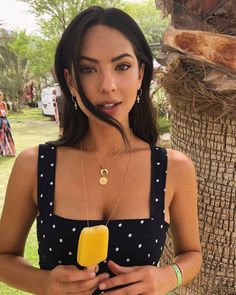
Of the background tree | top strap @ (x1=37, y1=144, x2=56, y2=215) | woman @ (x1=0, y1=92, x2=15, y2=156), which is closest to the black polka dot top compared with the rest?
top strap @ (x1=37, y1=144, x2=56, y2=215)

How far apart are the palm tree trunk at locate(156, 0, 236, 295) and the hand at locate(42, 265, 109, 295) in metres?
0.91

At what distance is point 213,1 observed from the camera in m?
1.72

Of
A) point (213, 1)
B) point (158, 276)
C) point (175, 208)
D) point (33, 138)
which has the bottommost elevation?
point (33, 138)

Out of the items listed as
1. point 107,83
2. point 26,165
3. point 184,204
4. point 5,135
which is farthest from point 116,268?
point 5,135

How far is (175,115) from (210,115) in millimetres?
271

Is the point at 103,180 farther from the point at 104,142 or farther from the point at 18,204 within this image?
the point at 18,204

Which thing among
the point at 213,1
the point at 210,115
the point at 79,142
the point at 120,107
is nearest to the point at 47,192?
the point at 79,142

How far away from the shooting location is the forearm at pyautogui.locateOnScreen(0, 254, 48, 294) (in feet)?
4.28

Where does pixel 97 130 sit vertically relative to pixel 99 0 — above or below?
below

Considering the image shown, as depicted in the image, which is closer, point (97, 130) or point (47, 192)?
point (47, 192)

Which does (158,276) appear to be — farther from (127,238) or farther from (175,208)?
(175,208)

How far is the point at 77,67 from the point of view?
4.29 ft

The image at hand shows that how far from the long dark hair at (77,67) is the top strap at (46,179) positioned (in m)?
0.09

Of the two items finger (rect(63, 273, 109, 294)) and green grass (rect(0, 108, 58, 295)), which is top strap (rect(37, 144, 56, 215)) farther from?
green grass (rect(0, 108, 58, 295))
